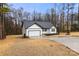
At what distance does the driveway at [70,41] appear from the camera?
6719 millimetres

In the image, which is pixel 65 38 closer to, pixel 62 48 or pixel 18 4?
pixel 62 48

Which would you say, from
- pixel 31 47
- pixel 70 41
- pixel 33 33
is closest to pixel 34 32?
pixel 33 33

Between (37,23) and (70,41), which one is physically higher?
(37,23)

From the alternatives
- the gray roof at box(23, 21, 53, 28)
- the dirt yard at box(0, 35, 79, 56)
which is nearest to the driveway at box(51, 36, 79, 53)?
the dirt yard at box(0, 35, 79, 56)

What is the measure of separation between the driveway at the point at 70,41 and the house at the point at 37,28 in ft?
0.31

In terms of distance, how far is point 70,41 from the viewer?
676 centimetres

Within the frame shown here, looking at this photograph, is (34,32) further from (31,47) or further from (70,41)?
(70,41)

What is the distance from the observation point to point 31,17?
6766 millimetres

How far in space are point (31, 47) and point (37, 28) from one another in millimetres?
224

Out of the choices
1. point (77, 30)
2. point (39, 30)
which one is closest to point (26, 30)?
point (39, 30)

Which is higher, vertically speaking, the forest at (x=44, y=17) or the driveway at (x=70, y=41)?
the forest at (x=44, y=17)

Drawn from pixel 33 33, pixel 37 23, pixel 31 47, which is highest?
pixel 37 23

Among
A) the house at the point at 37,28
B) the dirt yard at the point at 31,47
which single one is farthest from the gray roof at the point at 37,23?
the dirt yard at the point at 31,47

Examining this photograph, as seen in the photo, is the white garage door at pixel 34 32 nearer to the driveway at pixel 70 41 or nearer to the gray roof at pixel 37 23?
the gray roof at pixel 37 23
